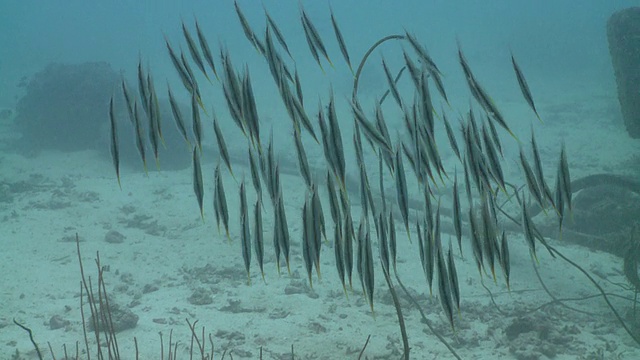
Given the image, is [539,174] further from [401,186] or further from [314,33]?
[314,33]

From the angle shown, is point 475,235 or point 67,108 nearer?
point 475,235

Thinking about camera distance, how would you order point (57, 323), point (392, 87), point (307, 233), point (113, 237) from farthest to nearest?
point (113, 237), point (57, 323), point (392, 87), point (307, 233)

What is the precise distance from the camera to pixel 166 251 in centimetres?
901

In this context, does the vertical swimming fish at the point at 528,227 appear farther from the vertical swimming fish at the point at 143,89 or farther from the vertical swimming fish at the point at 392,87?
the vertical swimming fish at the point at 143,89

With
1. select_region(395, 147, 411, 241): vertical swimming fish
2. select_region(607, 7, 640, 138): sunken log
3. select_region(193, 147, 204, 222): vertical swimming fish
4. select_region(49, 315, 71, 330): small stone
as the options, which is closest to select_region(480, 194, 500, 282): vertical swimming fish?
select_region(395, 147, 411, 241): vertical swimming fish

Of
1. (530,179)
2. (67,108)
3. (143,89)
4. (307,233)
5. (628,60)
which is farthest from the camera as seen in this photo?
(67,108)

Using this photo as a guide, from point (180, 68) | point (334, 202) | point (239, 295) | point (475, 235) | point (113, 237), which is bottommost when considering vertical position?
point (239, 295)

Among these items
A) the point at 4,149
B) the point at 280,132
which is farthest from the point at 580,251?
the point at 4,149

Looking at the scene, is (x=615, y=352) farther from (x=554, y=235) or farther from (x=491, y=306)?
(x=554, y=235)

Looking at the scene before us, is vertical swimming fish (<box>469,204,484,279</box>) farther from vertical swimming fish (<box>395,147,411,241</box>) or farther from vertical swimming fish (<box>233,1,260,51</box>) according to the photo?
vertical swimming fish (<box>233,1,260,51</box>)

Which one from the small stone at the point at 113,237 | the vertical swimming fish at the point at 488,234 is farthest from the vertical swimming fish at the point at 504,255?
the small stone at the point at 113,237

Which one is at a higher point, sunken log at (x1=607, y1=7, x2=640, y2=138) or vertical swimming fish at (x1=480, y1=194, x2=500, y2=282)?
sunken log at (x1=607, y1=7, x2=640, y2=138)

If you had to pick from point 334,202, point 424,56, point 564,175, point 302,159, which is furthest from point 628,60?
point 302,159

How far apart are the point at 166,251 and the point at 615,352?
26.3 feet
